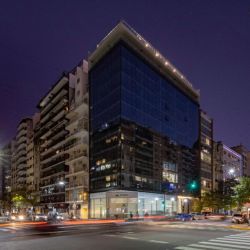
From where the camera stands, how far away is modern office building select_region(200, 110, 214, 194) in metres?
118

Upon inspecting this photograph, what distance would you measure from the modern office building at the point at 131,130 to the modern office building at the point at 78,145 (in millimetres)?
2611

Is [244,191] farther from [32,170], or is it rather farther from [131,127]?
[32,170]

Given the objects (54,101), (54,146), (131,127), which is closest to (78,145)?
(131,127)

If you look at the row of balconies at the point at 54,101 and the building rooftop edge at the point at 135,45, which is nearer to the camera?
the building rooftop edge at the point at 135,45

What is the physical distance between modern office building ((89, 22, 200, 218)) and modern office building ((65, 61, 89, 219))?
2611mm

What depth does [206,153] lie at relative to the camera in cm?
12150

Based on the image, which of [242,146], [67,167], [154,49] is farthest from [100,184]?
[242,146]

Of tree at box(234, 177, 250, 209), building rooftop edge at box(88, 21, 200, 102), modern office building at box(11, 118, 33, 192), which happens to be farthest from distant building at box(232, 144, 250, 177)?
tree at box(234, 177, 250, 209)

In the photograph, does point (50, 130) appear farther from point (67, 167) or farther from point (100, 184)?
point (100, 184)

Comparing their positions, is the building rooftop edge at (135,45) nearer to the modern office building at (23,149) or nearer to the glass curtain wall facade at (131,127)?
the glass curtain wall facade at (131,127)

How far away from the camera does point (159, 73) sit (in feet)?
309

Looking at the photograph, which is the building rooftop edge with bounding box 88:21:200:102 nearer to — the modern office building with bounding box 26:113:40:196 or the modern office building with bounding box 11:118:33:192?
the modern office building with bounding box 26:113:40:196

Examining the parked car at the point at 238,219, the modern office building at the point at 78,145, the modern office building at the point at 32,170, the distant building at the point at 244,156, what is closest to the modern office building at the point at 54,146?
the modern office building at the point at 78,145

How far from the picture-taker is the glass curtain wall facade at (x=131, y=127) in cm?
7744
